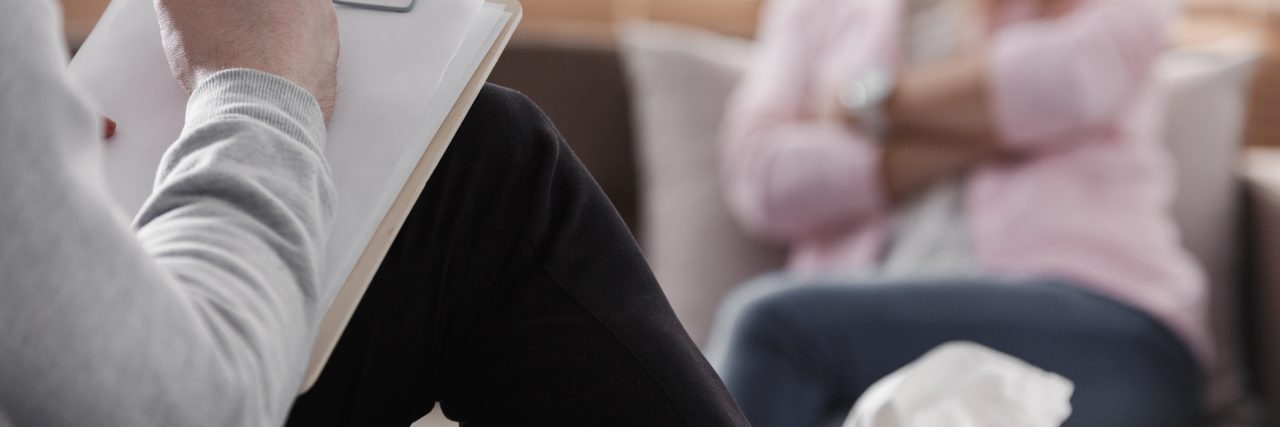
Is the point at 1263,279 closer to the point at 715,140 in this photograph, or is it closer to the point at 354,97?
the point at 715,140

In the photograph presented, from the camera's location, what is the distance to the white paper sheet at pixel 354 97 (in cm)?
54

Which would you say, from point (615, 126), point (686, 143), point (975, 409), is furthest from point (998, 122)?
point (975, 409)

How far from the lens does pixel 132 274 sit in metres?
0.40

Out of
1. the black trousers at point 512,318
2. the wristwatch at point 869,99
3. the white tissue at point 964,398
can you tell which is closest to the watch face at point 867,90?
the wristwatch at point 869,99

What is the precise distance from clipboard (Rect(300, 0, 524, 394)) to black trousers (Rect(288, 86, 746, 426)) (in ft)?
0.22

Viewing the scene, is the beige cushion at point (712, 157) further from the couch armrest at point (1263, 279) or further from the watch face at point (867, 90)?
the watch face at point (867, 90)

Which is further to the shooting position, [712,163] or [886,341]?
[712,163]

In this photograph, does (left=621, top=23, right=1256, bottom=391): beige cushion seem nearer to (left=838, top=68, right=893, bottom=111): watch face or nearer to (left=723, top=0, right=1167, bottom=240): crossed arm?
→ (left=723, top=0, right=1167, bottom=240): crossed arm

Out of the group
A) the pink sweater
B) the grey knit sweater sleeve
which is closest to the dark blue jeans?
the pink sweater

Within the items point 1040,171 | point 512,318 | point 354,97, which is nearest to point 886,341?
point 1040,171

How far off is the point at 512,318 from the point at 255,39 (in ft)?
0.61

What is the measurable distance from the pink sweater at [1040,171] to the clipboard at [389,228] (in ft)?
3.13

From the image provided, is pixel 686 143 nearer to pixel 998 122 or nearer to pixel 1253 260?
pixel 998 122

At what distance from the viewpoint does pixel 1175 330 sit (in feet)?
4.48
